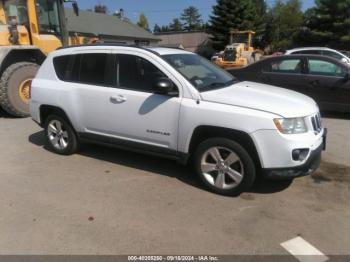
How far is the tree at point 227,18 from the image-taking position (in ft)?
152

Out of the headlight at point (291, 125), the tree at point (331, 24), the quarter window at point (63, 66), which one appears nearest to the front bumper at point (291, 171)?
the headlight at point (291, 125)

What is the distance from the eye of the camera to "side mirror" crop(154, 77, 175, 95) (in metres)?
4.39

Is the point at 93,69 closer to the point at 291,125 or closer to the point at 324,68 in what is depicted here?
the point at 291,125

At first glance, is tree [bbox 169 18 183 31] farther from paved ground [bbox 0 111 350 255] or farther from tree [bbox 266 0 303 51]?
paved ground [bbox 0 111 350 255]

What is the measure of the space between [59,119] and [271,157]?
350cm

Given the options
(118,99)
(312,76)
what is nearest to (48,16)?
(118,99)

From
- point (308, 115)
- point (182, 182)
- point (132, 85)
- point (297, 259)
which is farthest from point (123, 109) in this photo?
point (297, 259)

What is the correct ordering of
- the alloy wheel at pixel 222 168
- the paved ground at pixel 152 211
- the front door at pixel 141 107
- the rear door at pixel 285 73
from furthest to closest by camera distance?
the rear door at pixel 285 73
the front door at pixel 141 107
the alloy wheel at pixel 222 168
the paved ground at pixel 152 211

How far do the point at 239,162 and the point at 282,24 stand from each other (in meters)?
57.9

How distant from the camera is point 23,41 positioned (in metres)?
9.01

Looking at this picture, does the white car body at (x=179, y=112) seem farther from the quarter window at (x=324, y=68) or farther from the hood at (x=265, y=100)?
the quarter window at (x=324, y=68)

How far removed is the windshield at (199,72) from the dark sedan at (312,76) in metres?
3.46

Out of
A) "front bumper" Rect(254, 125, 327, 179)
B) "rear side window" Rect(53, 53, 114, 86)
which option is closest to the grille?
"front bumper" Rect(254, 125, 327, 179)

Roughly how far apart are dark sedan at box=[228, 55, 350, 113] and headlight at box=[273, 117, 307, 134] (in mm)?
4413
